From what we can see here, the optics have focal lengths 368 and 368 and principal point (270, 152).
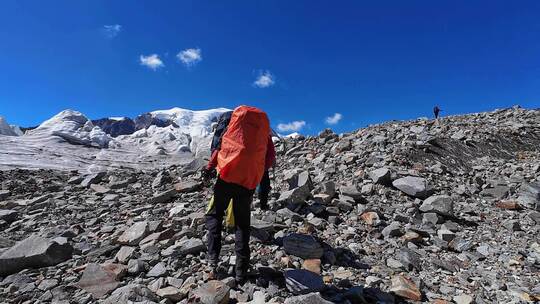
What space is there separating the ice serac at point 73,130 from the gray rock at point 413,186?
36.6m

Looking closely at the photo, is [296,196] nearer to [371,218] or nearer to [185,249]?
[371,218]

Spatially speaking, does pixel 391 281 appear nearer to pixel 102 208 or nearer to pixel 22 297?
pixel 22 297

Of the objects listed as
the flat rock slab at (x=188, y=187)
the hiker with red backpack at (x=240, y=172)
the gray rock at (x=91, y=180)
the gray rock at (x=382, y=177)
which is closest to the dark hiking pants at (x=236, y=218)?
the hiker with red backpack at (x=240, y=172)

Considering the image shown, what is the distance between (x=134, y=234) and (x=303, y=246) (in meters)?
3.22

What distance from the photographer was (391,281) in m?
5.43

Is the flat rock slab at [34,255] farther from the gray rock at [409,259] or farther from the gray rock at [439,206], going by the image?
the gray rock at [439,206]

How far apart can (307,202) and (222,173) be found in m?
3.85

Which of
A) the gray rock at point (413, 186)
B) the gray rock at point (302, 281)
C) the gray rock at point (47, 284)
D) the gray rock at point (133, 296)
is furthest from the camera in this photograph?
the gray rock at point (413, 186)

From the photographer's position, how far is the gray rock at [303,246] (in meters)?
6.00

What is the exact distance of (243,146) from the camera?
489 centimetres

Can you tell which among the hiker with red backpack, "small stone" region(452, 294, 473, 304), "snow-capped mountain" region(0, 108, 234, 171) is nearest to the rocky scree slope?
"small stone" region(452, 294, 473, 304)

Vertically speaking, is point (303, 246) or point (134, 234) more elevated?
point (303, 246)

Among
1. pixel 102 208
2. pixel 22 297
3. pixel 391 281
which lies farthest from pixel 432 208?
pixel 102 208

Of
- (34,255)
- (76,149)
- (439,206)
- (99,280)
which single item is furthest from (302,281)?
(76,149)
